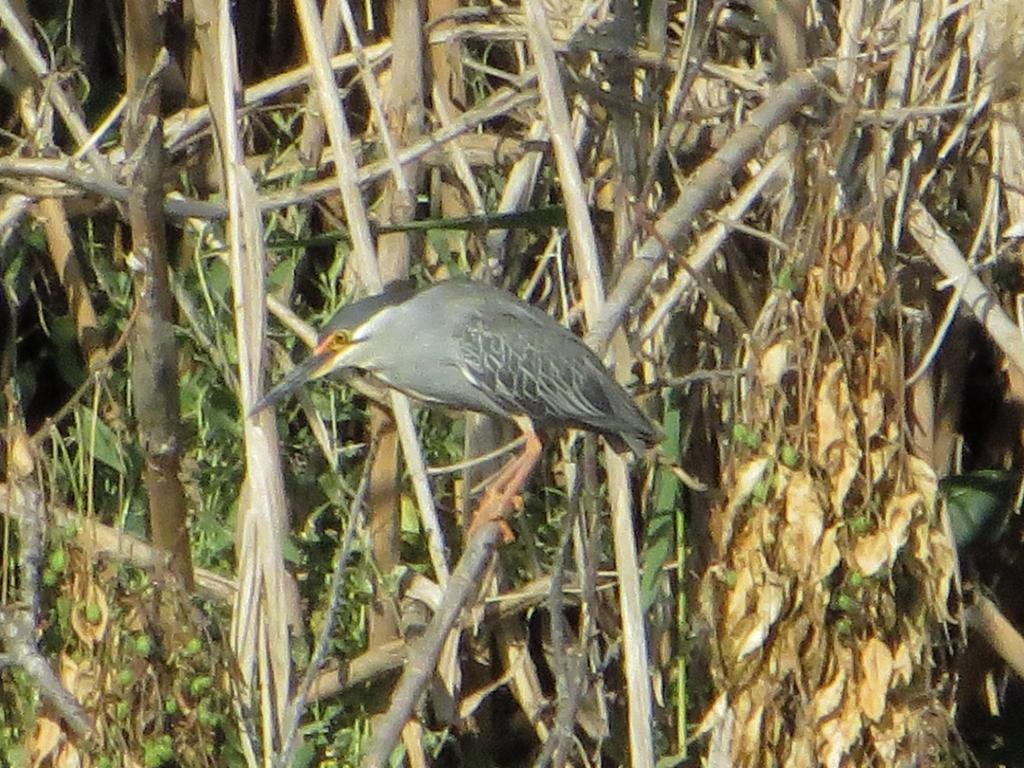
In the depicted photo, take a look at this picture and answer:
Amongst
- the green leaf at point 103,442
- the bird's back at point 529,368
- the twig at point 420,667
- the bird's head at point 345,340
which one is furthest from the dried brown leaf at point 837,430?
the green leaf at point 103,442

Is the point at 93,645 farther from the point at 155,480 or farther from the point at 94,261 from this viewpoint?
the point at 94,261

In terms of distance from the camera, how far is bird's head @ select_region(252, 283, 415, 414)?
3066 mm

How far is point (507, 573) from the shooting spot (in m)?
3.67

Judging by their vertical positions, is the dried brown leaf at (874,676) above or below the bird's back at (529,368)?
below

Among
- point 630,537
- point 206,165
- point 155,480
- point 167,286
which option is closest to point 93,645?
point 155,480

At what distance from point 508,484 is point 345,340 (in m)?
0.43

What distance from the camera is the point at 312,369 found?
311 centimetres

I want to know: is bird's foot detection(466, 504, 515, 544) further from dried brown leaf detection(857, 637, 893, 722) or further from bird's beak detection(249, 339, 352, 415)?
dried brown leaf detection(857, 637, 893, 722)

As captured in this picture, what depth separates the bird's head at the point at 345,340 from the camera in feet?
10.1

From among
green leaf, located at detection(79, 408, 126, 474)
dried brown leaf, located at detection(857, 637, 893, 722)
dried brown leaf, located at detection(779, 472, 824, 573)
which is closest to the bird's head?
green leaf, located at detection(79, 408, 126, 474)

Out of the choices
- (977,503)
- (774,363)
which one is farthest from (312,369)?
(977,503)

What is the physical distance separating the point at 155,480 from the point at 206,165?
35.2 inches

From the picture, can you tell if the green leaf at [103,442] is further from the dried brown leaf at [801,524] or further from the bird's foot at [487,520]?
the dried brown leaf at [801,524]

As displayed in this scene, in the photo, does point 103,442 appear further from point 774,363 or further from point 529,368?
point 774,363
